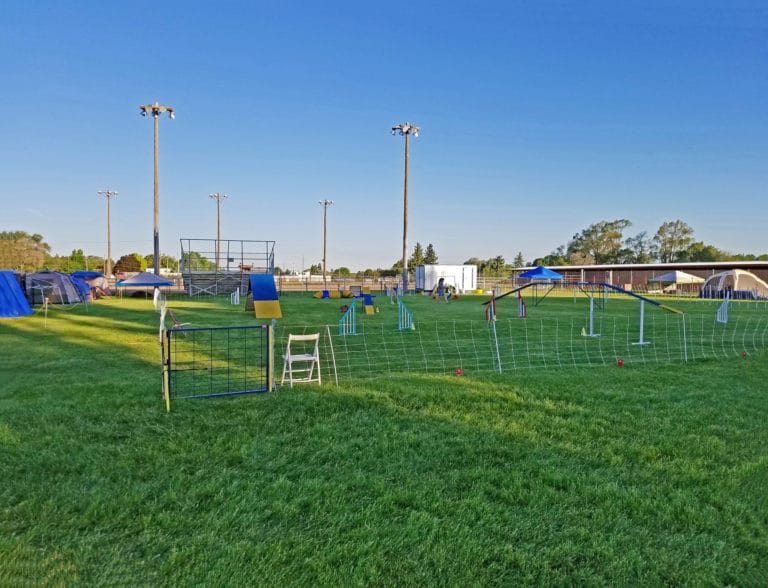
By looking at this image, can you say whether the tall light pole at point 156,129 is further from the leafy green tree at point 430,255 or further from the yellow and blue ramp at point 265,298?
the leafy green tree at point 430,255

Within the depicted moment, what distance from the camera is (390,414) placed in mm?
5379

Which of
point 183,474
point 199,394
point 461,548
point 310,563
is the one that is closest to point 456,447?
point 461,548

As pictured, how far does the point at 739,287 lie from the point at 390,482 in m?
43.5

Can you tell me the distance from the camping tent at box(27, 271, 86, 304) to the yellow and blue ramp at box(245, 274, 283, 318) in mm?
9899

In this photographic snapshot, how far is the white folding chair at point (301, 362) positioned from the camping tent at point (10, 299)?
1280 centimetres

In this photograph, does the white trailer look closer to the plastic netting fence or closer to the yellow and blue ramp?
the yellow and blue ramp

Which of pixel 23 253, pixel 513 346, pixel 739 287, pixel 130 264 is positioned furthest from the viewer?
pixel 130 264

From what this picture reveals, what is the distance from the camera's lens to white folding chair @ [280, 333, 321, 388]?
6.53 m

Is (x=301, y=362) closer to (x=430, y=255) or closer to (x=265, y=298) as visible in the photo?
(x=265, y=298)

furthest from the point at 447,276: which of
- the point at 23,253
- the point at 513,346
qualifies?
the point at 23,253

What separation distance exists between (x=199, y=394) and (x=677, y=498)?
5497 millimetres

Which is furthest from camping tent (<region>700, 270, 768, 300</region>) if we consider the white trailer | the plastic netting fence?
the plastic netting fence

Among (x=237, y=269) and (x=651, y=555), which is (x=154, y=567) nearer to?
(x=651, y=555)

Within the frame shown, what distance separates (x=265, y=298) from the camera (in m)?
18.2
